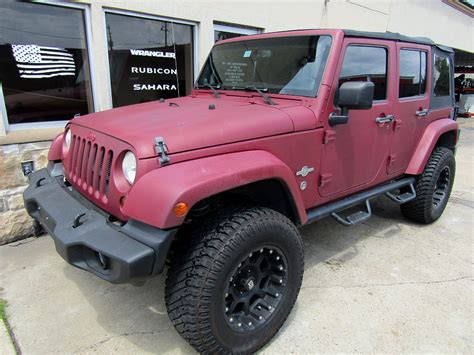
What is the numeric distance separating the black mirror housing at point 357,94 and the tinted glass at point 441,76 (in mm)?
1935

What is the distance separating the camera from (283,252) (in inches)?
89.3

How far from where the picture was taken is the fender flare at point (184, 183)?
5.64 ft

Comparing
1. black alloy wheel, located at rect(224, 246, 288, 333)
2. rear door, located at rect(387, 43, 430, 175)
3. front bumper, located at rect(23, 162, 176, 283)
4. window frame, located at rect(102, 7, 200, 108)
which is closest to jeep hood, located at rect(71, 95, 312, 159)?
front bumper, located at rect(23, 162, 176, 283)

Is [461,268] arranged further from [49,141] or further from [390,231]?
[49,141]

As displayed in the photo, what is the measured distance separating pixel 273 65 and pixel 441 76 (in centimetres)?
226

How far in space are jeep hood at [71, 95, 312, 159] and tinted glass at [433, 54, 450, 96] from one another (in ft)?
7.17

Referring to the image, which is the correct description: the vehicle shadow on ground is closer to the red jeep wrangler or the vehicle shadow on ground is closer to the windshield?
the red jeep wrangler

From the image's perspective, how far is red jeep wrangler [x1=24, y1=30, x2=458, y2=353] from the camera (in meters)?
1.86

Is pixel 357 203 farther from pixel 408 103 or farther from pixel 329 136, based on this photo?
pixel 408 103

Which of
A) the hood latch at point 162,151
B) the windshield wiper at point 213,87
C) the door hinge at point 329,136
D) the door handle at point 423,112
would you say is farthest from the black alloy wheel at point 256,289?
the door handle at point 423,112

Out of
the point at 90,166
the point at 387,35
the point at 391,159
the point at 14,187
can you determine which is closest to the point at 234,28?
the point at 387,35

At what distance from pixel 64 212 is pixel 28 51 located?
231 centimetres

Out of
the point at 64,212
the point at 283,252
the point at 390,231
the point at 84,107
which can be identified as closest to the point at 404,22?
the point at 390,231

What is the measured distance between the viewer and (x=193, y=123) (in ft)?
7.14
